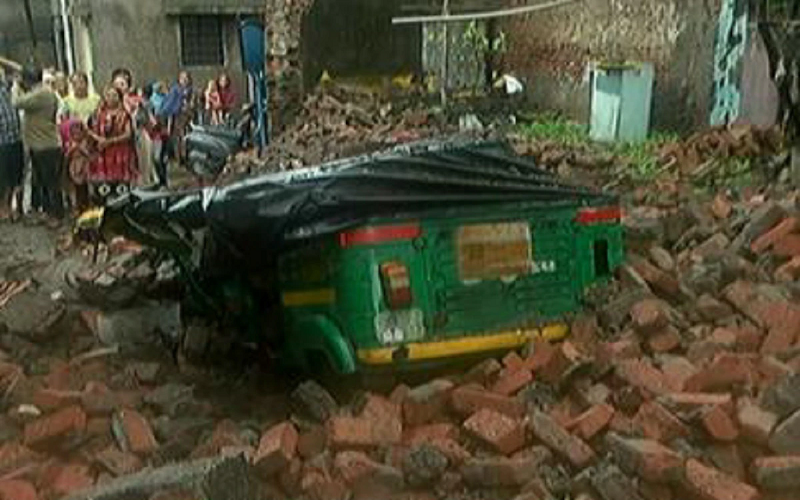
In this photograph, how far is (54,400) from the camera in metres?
4.26

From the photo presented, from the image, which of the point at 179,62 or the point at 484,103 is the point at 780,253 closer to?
the point at 484,103

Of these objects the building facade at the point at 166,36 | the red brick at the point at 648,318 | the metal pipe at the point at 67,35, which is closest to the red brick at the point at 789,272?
the red brick at the point at 648,318

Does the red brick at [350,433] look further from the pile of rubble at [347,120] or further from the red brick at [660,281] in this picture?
the pile of rubble at [347,120]

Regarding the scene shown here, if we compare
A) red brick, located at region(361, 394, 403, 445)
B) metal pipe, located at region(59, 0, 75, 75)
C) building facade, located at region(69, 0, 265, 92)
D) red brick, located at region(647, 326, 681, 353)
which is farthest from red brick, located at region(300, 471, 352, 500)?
metal pipe, located at region(59, 0, 75, 75)

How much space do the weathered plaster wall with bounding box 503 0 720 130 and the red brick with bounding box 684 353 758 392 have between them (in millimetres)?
7181

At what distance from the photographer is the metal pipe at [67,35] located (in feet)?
79.4

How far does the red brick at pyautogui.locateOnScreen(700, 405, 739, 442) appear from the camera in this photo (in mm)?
3293

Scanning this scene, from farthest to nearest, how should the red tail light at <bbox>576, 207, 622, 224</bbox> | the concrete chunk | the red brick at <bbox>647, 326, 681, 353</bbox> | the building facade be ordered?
the building facade → the red tail light at <bbox>576, 207, 622, 224</bbox> → the red brick at <bbox>647, 326, 681, 353</bbox> → the concrete chunk

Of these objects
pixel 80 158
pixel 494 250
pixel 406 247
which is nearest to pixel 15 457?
pixel 406 247

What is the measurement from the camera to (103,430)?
4070 millimetres

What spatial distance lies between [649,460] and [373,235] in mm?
1414

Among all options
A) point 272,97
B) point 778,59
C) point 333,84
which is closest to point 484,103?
point 333,84

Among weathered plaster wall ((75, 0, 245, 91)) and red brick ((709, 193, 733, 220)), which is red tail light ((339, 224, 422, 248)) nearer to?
red brick ((709, 193, 733, 220))

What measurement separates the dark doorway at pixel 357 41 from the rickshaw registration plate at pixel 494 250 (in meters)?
10.1
